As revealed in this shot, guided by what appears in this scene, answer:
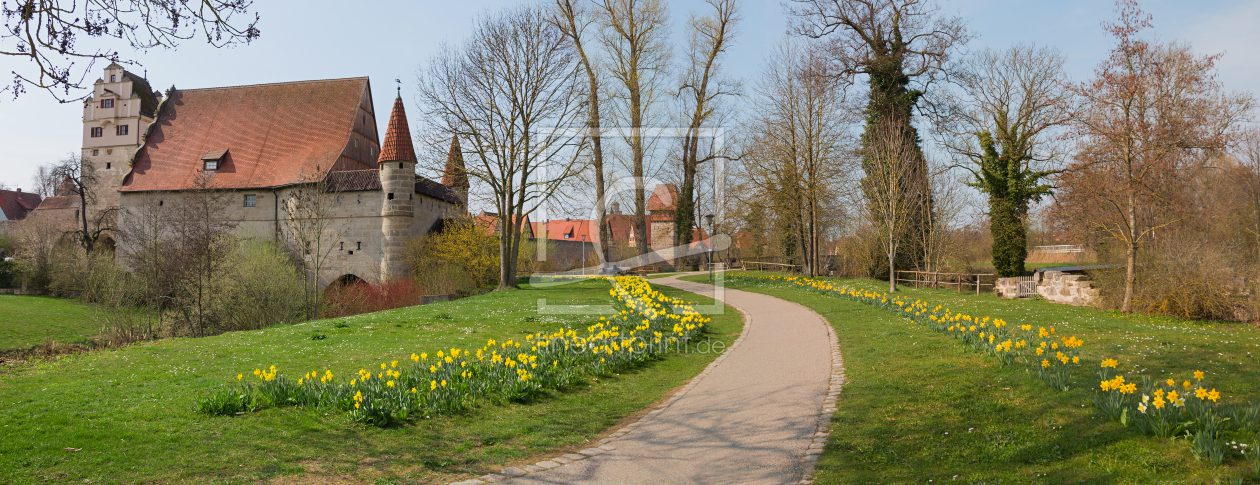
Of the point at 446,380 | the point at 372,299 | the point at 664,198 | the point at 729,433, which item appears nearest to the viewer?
the point at 729,433

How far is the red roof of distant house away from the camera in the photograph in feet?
204

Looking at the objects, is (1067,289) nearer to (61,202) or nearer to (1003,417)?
(1003,417)

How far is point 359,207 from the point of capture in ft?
109

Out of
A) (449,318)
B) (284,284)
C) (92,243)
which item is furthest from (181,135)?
(449,318)

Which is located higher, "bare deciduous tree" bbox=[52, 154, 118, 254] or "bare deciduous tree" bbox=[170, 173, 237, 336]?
"bare deciduous tree" bbox=[52, 154, 118, 254]

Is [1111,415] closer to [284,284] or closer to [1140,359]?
[1140,359]

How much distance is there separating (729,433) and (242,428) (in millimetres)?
4435

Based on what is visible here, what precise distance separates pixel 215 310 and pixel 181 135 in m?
27.9

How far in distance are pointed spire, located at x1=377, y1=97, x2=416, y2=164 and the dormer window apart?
1435cm

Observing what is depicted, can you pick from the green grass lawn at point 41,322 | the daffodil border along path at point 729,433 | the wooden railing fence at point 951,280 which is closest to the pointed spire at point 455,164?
the green grass lawn at point 41,322

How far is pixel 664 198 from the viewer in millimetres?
38000

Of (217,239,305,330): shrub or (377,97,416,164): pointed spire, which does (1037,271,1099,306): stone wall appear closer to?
(217,239,305,330): shrub

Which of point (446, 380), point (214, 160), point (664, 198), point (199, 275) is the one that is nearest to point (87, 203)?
point (214, 160)

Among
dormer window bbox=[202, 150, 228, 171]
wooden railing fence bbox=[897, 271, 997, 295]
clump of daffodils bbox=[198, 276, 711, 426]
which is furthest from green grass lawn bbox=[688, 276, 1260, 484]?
dormer window bbox=[202, 150, 228, 171]
